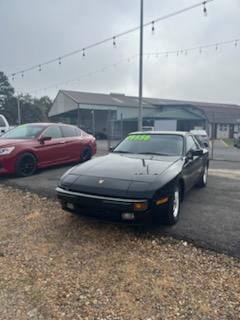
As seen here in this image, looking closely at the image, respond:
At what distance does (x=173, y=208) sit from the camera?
430 centimetres

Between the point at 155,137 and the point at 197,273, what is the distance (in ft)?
10.3

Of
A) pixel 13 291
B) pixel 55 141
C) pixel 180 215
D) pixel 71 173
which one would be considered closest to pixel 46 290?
pixel 13 291

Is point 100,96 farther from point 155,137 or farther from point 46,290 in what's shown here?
point 46,290

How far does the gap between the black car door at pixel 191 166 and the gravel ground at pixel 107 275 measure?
1.55 meters

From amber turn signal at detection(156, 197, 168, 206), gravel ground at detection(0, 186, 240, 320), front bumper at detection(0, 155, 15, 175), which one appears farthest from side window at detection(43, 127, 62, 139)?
amber turn signal at detection(156, 197, 168, 206)

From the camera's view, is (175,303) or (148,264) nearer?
(175,303)

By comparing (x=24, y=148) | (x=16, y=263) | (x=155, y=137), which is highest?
(x=155, y=137)

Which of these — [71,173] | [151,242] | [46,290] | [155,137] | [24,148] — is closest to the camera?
[46,290]

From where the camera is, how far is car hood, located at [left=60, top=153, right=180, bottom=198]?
3875 millimetres

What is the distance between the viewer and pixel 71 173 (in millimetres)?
4496

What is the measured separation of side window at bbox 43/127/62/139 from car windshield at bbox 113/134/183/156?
3.32 meters

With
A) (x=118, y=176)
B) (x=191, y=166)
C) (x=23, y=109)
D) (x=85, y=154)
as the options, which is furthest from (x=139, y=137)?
(x=23, y=109)

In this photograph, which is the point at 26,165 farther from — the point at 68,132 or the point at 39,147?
the point at 68,132

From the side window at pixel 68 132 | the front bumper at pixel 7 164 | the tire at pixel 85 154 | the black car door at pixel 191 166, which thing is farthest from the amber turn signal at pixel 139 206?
the tire at pixel 85 154
